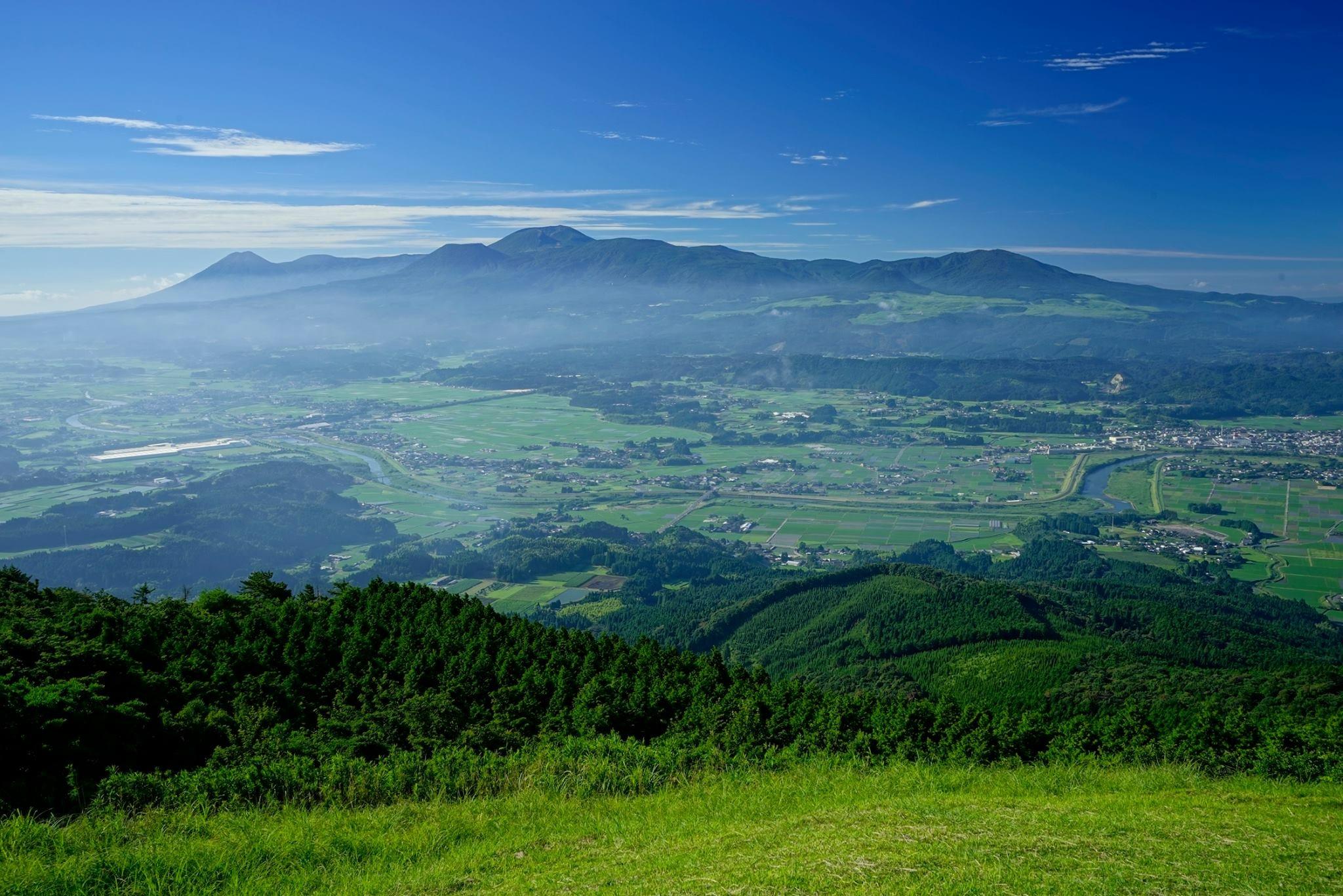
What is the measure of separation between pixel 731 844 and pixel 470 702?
9.39 metres

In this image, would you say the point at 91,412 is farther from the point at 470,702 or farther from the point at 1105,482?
the point at 1105,482

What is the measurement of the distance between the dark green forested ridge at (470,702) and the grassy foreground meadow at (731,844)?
1.51 metres

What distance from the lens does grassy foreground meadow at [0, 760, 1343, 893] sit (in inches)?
264

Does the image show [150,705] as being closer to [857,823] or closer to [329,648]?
[329,648]

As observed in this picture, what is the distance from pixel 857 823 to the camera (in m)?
A: 8.30

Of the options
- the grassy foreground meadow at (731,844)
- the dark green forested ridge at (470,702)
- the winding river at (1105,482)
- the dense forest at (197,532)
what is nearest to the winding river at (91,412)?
the dense forest at (197,532)

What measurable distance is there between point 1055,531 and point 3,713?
194 ft

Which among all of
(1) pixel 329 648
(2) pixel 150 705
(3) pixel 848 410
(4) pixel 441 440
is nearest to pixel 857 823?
(2) pixel 150 705

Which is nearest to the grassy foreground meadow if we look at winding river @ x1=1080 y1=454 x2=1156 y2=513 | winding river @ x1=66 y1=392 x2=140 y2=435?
winding river @ x1=1080 y1=454 x2=1156 y2=513

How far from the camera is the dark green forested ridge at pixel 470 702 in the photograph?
35.3 ft

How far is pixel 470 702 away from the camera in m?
16.1

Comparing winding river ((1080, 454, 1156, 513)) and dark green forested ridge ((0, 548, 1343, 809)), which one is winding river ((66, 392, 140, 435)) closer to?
dark green forested ridge ((0, 548, 1343, 809))

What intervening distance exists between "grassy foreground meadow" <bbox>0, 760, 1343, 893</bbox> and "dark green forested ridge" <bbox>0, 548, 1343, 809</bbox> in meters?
1.51

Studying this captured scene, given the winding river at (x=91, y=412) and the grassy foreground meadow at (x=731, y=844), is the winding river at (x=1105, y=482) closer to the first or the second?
the grassy foreground meadow at (x=731, y=844)
